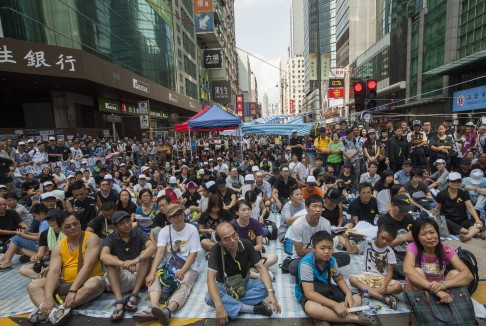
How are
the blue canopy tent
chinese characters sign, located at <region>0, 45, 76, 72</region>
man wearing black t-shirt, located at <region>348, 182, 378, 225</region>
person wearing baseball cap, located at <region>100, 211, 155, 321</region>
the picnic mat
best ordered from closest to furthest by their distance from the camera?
1. the picnic mat
2. person wearing baseball cap, located at <region>100, 211, 155, 321</region>
3. man wearing black t-shirt, located at <region>348, 182, 378, 225</region>
4. the blue canopy tent
5. chinese characters sign, located at <region>0, 45, 76, 72</region>

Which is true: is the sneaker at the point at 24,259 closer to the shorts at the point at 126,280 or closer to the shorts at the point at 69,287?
the shorts at the point at 69,287

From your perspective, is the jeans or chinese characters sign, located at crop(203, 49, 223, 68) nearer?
the jeans

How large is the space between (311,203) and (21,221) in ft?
18.0

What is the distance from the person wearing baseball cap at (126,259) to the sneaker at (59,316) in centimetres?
53

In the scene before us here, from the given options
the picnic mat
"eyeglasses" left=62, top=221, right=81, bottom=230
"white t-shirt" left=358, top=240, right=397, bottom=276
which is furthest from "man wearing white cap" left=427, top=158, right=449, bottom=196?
"eyeglasses" left=62, top=221, right=81, bottom=230

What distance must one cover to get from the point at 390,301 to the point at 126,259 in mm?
3332

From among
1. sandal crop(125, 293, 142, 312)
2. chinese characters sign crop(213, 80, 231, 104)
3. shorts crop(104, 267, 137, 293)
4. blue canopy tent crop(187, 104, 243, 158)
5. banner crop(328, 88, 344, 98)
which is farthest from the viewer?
chinese characters sign crop(213, 80, 231, 104)

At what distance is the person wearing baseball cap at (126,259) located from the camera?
3.47 metres

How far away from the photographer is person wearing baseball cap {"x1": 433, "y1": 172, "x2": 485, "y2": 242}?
496 centimetres

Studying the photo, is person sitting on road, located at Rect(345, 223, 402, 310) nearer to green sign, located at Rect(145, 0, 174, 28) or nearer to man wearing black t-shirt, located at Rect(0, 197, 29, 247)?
man wearing black t-shirt, located at Rect(0, 197, 29, 247)

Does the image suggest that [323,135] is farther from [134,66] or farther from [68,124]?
[134,66]

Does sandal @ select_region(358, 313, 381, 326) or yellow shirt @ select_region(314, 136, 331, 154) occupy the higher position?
yellow shirt @ select_region(314, 136, 331, 154)

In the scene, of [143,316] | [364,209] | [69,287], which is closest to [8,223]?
[69,287]

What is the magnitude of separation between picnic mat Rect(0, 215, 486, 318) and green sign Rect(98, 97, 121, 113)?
51.1ft
